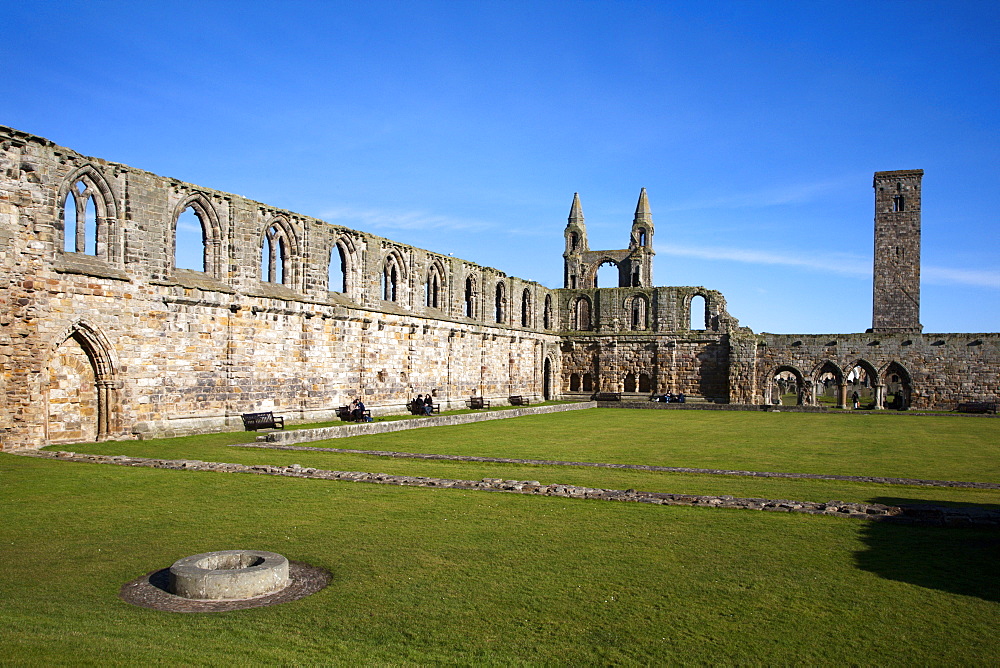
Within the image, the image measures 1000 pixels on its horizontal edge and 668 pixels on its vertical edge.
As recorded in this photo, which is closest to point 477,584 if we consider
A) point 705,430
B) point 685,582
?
point 685,582

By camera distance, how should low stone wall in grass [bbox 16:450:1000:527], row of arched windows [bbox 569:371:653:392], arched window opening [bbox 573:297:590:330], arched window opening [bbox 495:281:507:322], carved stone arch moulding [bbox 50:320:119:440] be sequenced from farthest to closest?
1. arched window opening [bbox 573:297:590:330]
2. row of arched windows [bbox 569:371:653:392]
3. arched window opening [bbox 495:281:507:322]
4. carved stone arch moulding [bbox 50:320:119:440]
5. low stone wall in grass [bbox 16:450:1000:527]

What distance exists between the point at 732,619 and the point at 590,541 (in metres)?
2.42

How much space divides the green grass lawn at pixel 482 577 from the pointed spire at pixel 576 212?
4349 cm

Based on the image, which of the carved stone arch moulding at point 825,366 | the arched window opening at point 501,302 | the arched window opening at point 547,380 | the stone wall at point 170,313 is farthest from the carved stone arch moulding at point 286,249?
the carved stone arch moulding at point 825,366

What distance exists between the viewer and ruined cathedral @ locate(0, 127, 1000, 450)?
49.3ft

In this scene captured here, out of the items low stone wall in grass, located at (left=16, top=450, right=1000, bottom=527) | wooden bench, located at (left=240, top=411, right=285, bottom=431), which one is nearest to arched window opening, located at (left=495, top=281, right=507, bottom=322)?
wooden bench, located at (left=240, top=411, right=285, bottom=431)

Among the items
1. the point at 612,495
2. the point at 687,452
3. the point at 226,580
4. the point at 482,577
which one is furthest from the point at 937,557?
the point at 687,452

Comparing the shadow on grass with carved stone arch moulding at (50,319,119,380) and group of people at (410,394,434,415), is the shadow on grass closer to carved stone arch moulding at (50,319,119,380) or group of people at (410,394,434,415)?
carved stone arch moulding at (50,319,119,380)

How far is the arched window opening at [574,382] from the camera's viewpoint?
42.8 meters

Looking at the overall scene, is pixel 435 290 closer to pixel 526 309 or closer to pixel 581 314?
pixel 526 309

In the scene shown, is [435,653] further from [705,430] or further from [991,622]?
[705,430]

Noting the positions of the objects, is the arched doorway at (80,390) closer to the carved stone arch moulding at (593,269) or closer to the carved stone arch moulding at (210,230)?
the carved stone arch moulding at (210,230)

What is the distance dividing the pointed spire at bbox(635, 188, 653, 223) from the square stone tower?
15237mm

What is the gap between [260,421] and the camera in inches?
755
